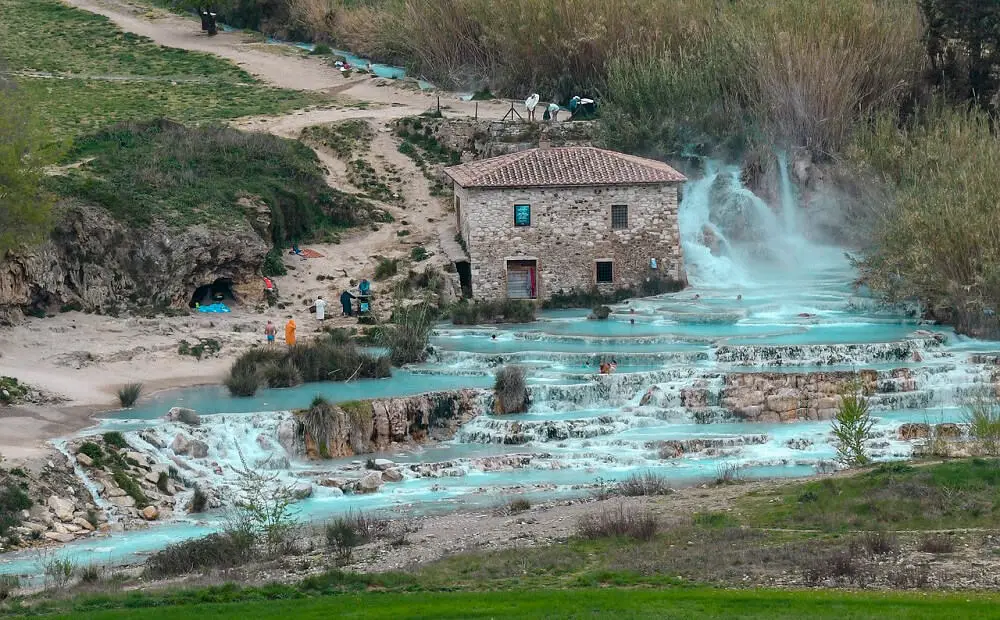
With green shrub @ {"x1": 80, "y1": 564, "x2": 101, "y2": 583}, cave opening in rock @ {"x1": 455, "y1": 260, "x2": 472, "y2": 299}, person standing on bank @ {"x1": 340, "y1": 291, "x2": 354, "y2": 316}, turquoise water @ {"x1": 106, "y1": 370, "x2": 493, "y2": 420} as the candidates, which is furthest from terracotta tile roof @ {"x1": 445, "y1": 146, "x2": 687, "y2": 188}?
green shrub @ {"x1": 80, "y1": 564, "x2": 101, "y2": 583}

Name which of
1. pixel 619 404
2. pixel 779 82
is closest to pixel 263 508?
pixel 619 404

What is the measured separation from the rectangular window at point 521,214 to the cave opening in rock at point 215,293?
8.67m

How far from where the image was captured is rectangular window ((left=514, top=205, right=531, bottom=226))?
53.2 metres

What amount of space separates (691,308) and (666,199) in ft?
14.1

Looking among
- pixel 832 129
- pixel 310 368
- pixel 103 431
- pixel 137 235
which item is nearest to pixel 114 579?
pixel 103 431

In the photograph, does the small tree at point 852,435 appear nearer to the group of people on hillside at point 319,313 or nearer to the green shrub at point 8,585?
the group of people on hillside at point 319,313

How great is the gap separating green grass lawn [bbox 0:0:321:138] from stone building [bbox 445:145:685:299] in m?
16.7

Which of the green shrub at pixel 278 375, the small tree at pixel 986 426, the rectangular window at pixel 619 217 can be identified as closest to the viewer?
the small tree at pixel 986 426

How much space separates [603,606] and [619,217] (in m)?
32.2

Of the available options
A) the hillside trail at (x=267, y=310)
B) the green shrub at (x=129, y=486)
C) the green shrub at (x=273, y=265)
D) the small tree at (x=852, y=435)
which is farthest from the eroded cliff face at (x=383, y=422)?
the green shrub at (x=273, y=265)

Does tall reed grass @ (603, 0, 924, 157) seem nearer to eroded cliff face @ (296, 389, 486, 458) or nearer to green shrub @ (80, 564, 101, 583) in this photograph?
eroded cliff face @ (296, 389, 486, 458)

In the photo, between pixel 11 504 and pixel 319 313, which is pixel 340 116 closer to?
pixel 319 313

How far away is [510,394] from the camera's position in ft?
137

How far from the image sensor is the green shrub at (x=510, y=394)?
4169cm
